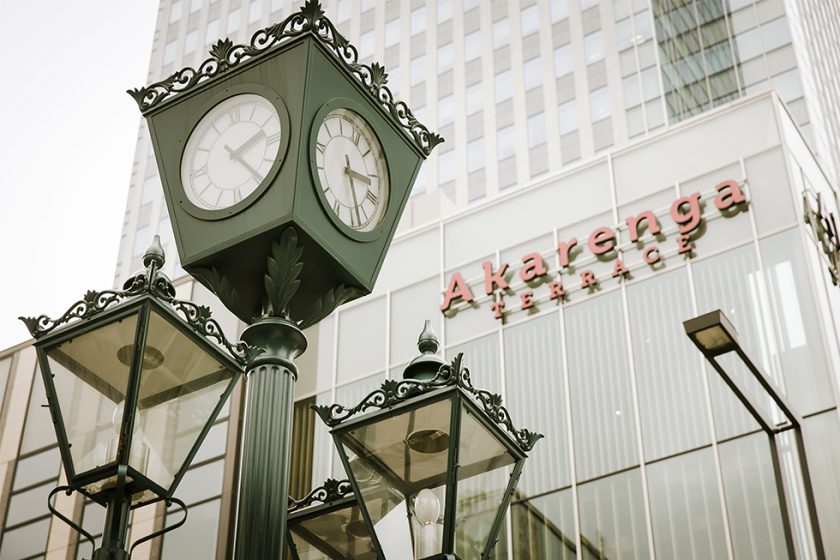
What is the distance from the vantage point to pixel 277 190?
448 cm

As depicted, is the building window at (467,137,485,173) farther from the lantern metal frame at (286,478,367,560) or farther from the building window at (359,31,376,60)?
the lantern metal frame at (286,478,367,560)

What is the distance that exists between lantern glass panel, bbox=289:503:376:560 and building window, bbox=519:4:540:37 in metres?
53.9

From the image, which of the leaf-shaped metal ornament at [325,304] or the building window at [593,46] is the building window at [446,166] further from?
the leaf-shaped metal ornament at [325,304]

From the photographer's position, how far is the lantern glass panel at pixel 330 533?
531 centimetres

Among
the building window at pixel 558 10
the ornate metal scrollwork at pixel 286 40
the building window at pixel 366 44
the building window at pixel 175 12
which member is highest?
the building window at pixel 175 12

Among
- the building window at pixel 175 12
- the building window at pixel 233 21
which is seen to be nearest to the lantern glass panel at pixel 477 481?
the building window at pixel 233 21

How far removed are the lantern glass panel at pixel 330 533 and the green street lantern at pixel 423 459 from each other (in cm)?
38

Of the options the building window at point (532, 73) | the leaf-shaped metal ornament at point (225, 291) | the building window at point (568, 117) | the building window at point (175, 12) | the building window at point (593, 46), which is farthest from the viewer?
the building window at point (175, 12)

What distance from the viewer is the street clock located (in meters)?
4.52

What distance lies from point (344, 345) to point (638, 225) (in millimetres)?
5820

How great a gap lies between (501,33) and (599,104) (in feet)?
25.7

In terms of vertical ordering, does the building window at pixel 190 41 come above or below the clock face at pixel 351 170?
above

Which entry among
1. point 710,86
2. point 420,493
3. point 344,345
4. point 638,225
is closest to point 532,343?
point 638,225

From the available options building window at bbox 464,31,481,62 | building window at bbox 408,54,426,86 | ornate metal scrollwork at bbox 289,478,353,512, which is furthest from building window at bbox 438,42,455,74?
ornate metal scrollwork at bbox 289,478,353,512
